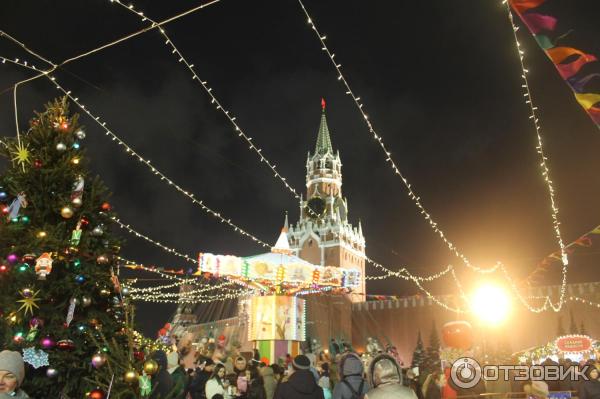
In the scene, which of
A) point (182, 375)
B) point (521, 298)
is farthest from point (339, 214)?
point (182, 375)

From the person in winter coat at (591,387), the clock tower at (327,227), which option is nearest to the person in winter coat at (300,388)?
the person in winter coat at (591,387)

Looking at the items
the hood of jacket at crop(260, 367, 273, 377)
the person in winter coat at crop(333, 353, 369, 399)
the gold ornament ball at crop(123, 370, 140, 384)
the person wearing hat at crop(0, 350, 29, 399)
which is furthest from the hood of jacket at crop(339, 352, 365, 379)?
the hood of jacket at crop(260, 367, 273, 377)

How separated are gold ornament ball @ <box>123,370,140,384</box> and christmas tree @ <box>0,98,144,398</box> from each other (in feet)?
0.47

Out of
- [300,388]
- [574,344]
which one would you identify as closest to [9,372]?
[300,388]

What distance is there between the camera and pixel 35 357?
3.78 metres

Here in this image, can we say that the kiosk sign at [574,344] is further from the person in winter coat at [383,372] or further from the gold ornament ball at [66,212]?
the gold ornament ball at [66,212]

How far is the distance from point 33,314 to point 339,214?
58.7m

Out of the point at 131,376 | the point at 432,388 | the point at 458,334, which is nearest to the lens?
the point at 131,376

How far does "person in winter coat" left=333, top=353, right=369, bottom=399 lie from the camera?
13.0 ft

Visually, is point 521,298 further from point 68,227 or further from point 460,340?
point 68,227

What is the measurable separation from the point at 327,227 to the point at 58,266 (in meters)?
56.0

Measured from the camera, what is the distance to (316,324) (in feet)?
135

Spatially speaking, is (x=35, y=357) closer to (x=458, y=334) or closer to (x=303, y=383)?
(x=303, y=383)

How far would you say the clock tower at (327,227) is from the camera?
5894cm
